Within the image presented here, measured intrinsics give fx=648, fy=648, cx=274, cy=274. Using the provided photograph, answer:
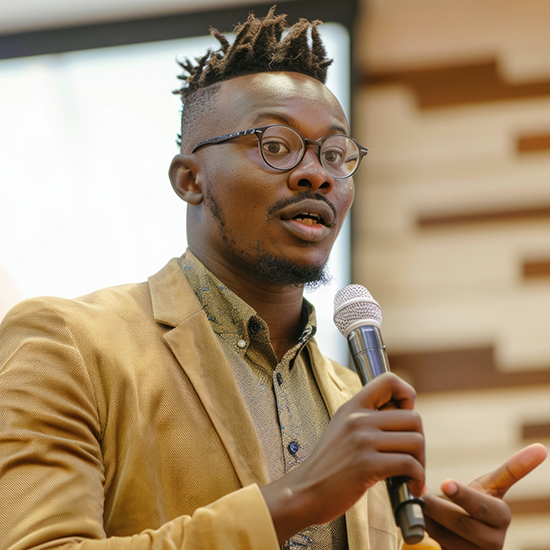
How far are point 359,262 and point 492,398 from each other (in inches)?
35.0

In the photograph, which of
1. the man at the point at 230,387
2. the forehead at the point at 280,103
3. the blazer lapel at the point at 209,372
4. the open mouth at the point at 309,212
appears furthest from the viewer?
the forehead at the point at 280,103

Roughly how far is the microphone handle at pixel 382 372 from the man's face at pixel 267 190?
498 millimetres

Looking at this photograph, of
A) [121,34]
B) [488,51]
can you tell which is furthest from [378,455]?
[121,34]

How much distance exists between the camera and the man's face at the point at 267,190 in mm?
1723

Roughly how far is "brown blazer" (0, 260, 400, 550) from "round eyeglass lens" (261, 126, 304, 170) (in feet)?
1.46

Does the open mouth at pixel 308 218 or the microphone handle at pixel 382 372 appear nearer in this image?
the microphone handle at pixel 382 372

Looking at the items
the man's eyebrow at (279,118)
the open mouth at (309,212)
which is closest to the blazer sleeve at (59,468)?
the open mouth at (309,212)

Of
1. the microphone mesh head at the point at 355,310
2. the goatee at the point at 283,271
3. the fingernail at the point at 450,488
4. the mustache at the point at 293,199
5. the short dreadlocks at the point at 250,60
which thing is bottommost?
the fingernail at the point at 450,488

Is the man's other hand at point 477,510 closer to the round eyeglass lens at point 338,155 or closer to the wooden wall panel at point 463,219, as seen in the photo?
the round eyeglass lens at point 338,155

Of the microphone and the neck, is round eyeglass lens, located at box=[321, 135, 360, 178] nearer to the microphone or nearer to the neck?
the neck

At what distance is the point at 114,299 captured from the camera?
1.67 m

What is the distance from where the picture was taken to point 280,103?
6.05ft

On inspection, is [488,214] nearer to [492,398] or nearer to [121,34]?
[492,398]

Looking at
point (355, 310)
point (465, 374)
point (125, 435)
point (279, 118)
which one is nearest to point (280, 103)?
point (279, 118)
